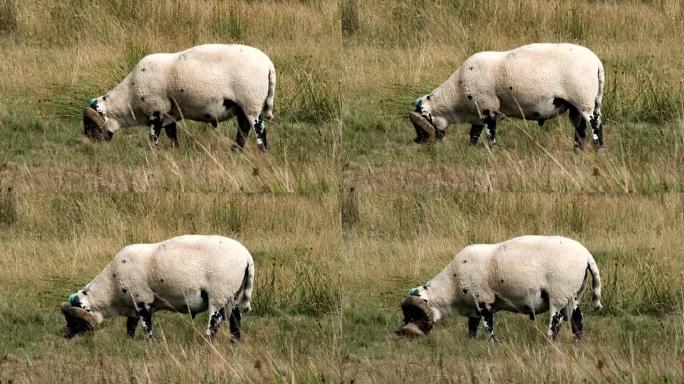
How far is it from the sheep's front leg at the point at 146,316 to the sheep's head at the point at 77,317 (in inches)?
19.1

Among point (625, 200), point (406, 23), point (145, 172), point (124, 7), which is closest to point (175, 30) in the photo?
point (124, 7)

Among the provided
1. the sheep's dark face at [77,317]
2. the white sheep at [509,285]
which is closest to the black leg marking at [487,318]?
the white sheep at [509,285]

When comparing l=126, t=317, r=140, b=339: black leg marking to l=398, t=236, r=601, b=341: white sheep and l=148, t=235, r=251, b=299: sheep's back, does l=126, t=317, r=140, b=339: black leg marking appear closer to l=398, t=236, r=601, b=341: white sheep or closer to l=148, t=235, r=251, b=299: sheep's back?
l=148, t=235, r=251, b=299: sheep's back

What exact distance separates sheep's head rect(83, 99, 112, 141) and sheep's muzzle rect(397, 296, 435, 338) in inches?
126

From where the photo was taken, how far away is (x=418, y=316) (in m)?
16.3

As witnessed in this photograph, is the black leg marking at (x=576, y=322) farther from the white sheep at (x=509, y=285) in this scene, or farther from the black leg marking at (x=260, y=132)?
the black leg marking at (x=260, y=132)

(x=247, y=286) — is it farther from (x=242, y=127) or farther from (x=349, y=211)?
(x=349, y=211)

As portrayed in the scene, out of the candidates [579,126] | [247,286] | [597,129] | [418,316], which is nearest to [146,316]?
[247,286]

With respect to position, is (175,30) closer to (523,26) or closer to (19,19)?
(19,19)

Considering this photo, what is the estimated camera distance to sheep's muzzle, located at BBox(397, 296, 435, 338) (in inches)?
640

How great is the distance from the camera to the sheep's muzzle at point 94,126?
1742cm

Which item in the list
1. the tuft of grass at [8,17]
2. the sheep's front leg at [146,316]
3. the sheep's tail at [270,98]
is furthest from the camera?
the tuft of grass at [8,17]

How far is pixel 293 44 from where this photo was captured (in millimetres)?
19719

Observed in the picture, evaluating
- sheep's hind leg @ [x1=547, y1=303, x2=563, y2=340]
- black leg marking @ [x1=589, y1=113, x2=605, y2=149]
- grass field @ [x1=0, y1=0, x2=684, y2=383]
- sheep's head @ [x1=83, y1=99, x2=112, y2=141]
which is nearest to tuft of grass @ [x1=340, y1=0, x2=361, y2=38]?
grass field @ [x1=0, y1=0, x2=684, y2=383]
